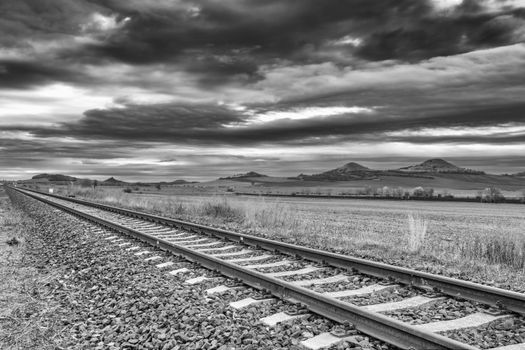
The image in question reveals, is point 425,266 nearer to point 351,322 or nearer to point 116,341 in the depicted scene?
point 351,322

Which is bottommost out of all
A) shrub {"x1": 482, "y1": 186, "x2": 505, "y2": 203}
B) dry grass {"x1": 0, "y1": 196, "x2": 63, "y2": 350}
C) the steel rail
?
shrub {"x1": 482, "y1": 186, "x2": 505, "y2": 203}

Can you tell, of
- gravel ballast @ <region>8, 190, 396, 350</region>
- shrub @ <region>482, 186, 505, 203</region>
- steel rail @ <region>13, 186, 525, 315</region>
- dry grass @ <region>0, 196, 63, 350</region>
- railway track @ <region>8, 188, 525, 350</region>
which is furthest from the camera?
shrub @ <region>482, 186, 505, 203</region>

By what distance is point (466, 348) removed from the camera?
403 cm

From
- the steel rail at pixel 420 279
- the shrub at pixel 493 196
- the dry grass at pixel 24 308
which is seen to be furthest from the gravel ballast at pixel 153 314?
the shrub at pixel 493 196

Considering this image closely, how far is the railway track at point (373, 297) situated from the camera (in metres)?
4.93

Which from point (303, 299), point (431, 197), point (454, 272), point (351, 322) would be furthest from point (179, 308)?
point (431, 197)

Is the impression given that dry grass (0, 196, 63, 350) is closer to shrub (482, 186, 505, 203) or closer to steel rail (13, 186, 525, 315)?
steel rail (13, 186, 525, 315)

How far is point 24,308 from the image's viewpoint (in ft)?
23.0

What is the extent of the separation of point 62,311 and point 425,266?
23.2ft

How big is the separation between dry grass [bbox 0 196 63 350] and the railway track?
92.7 inches

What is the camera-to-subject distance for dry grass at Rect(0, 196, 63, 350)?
5.65 m

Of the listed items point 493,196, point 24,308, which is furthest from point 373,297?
point 493,196

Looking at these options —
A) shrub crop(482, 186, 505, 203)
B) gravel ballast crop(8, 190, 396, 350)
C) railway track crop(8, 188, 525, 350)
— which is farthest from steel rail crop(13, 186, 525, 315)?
shrub crop(482, 186, 505, 203)

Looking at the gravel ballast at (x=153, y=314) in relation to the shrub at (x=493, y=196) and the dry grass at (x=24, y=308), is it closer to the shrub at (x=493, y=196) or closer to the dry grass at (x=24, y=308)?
the dry grass at (x=24, y=308)
